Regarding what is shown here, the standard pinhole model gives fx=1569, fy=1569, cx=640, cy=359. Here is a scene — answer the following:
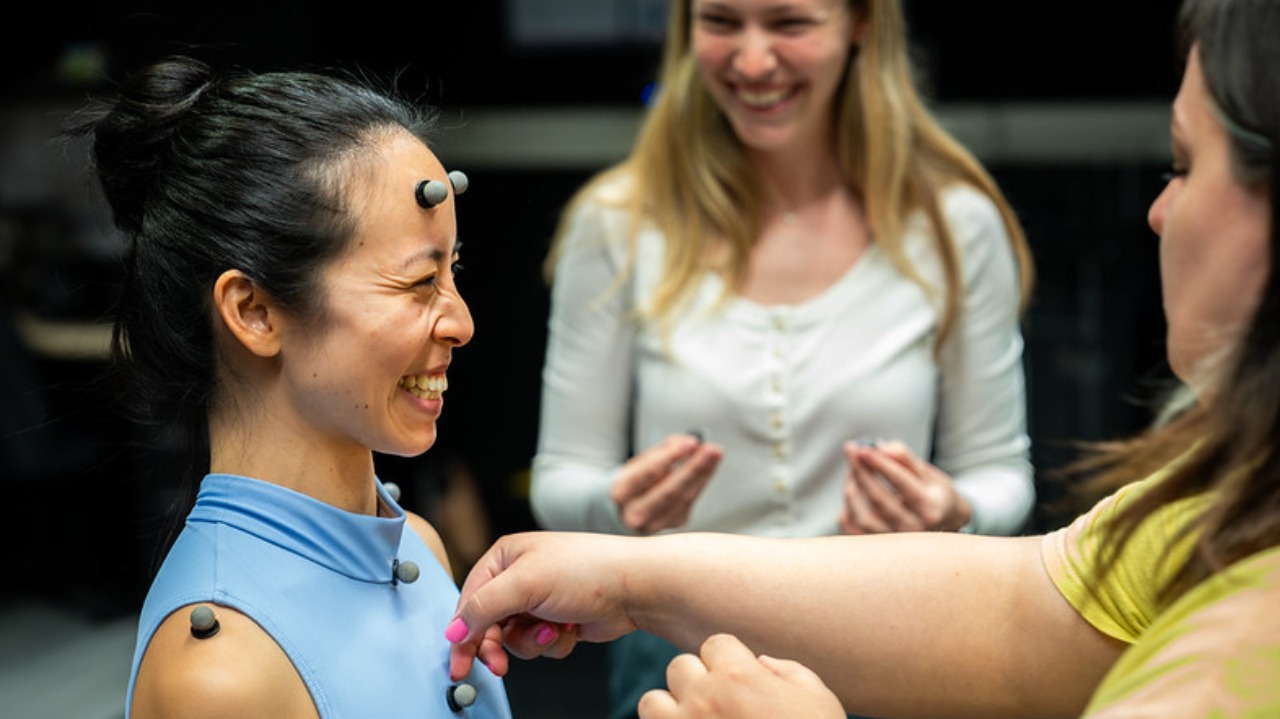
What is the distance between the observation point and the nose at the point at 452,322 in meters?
1.19

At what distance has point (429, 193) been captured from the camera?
118 cm

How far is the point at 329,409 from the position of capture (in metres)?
1.18

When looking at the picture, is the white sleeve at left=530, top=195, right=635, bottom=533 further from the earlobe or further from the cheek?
the earlobe

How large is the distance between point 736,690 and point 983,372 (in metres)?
0.94

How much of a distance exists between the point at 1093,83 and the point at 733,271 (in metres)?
1.57

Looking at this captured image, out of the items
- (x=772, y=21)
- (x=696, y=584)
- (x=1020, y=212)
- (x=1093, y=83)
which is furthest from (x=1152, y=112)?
(x=696, y=584)

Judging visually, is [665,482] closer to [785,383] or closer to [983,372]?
[785,383]

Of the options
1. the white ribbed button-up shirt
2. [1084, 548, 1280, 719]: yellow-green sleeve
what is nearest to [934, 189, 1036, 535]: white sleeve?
the white ribbed button-up shirt

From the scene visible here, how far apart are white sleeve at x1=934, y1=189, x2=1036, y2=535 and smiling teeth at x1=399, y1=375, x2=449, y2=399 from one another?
89cm

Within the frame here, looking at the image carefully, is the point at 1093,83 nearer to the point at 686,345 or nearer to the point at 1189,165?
the point at 686,345

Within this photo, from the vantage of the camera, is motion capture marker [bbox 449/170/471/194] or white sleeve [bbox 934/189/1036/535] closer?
motion capture marker [bbox 449/170/471/194]

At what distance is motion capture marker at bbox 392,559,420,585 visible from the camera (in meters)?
1.23

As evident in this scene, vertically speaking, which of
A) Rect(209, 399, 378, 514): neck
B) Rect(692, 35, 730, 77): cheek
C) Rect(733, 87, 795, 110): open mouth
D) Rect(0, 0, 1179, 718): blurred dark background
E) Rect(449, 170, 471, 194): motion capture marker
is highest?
Rect(449, 170, 471, 194): motion capture marker

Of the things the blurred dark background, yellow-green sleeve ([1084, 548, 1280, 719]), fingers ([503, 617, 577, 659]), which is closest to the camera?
yellow-green sleeve ([1084, 548, 1280, 719])
